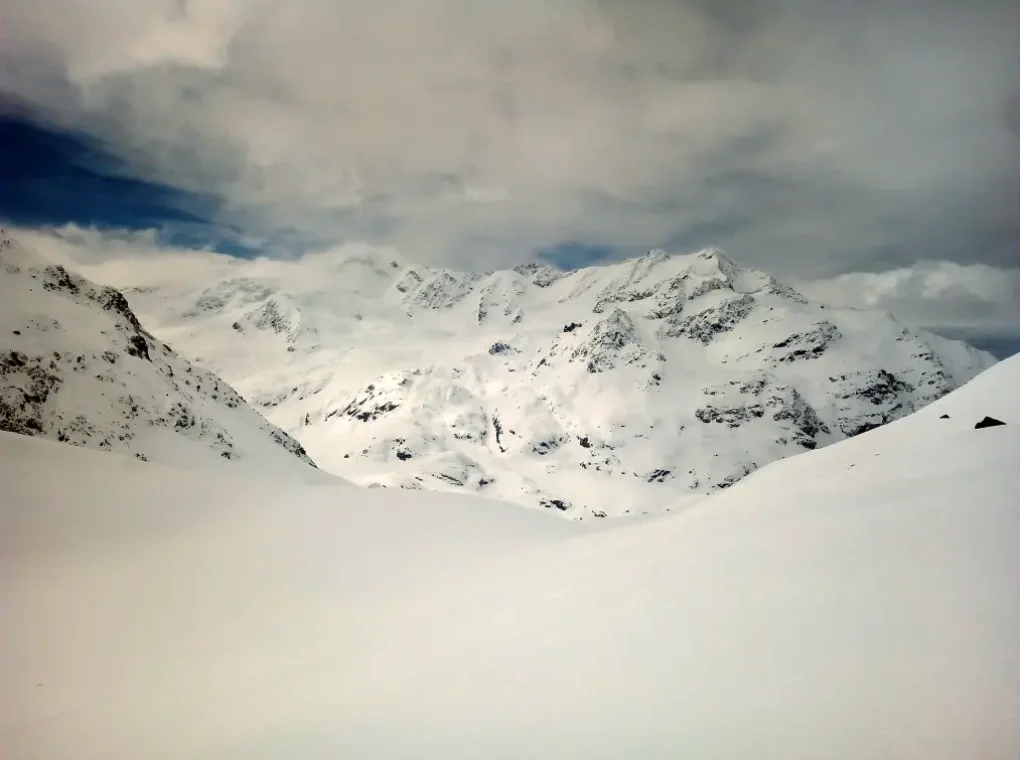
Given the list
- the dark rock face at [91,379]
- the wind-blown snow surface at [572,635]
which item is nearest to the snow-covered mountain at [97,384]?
the dark rock face at [91,379]

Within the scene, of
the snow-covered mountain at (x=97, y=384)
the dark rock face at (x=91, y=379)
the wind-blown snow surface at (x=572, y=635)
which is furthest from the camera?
the snow-covered mountain at (x=97, y=384)

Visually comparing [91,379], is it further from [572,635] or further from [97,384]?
[572,635]

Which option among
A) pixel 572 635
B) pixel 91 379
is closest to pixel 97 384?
pixel 91 379

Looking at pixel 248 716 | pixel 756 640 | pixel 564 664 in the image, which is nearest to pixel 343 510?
pixel 248 716

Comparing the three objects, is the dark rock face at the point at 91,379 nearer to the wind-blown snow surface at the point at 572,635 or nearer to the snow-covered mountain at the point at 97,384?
the snow-covered mountain at the point at 97,384

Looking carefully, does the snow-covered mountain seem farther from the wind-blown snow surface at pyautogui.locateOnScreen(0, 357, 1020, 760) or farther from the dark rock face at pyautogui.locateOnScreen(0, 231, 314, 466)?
the wind-blown snow surface at pyautogui.locateOnScreen(0, 357, 1020, 760)

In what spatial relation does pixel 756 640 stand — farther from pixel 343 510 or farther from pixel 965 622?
pixel 343 510

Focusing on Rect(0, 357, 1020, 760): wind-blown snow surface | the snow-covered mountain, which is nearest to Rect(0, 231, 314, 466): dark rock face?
the snow-covered mountain

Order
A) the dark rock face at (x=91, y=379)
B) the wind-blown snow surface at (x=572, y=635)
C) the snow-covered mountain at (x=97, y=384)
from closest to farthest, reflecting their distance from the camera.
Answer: the wind-blown snow surface at (x=572, y=635) < the dark rock face at (x=91, y=379) < the snow-covered mountain at (x=97, y=384)
